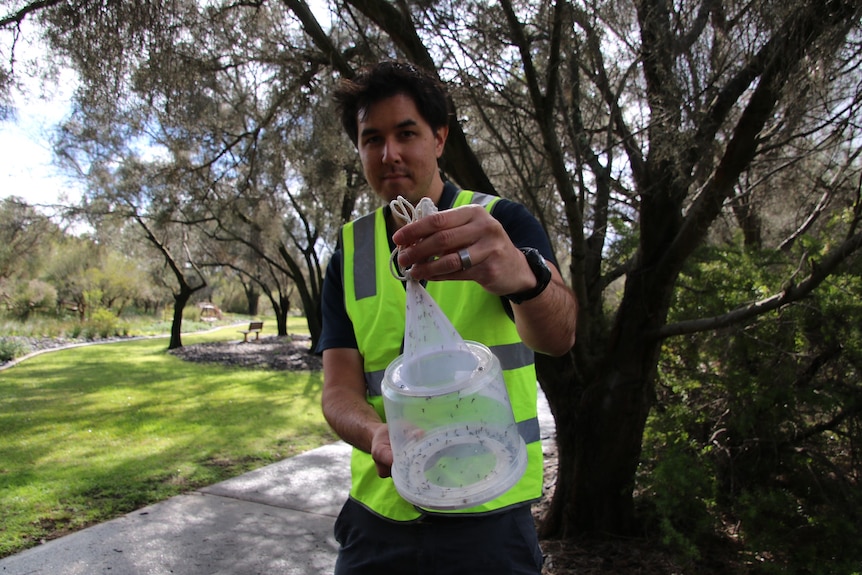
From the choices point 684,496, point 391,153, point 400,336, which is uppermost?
point 391,153

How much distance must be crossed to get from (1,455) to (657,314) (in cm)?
687

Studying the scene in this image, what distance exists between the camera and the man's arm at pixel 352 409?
1396 millimetres

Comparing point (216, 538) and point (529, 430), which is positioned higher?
point (529, 430)

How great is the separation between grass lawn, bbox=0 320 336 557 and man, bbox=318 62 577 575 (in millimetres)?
3571

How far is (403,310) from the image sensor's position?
1680mm

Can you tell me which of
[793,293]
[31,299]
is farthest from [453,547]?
[31,299]

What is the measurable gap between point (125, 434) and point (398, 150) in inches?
291

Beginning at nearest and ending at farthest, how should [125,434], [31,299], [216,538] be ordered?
[216,538], [125,434], [31,299]

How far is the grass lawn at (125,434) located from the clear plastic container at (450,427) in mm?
3943

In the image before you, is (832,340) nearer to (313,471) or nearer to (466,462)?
(466,462)

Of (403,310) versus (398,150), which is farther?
(398,150)

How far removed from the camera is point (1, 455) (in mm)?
6344

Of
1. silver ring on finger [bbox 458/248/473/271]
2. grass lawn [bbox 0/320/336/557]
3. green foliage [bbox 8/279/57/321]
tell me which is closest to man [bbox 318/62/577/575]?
silver ring on finger [bbox 458/248/473/271]

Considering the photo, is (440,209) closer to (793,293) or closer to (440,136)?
(440,136)
